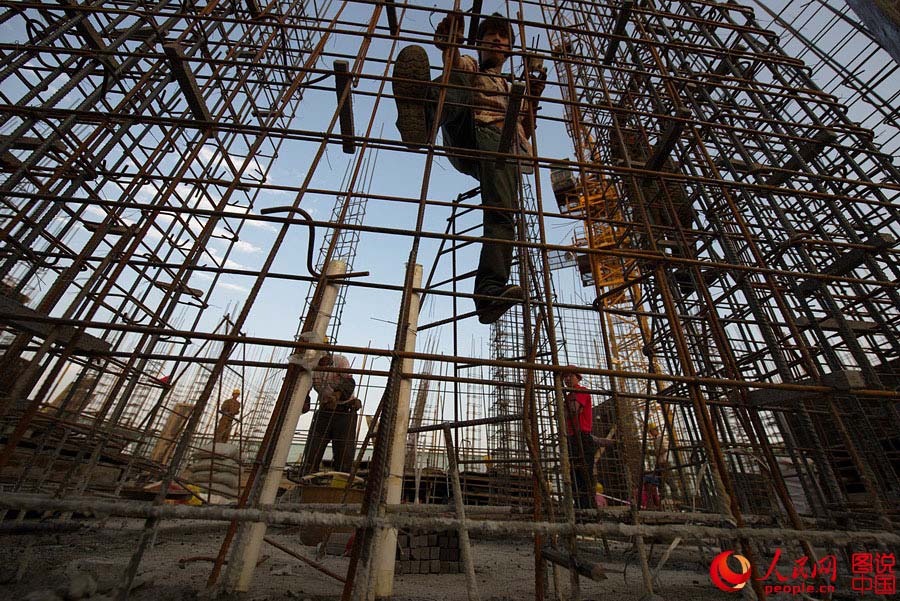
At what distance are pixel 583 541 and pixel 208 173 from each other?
6.68 m

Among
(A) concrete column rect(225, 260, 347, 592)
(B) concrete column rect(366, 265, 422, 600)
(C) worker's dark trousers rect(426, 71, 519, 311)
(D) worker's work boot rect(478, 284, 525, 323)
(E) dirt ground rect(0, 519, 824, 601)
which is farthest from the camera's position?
(C) worker's dark trousers rect(426, 71, 519, 311)

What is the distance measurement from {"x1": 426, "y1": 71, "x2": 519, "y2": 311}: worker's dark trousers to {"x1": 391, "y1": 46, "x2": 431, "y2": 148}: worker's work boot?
16cm

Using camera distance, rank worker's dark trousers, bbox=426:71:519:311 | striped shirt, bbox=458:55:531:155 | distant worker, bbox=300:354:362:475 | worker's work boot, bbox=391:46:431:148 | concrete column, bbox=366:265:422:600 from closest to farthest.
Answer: concrete column, bbox=366:265:422:600 → worker's work boot, bbox=391:46:431:148 → worker's dark trousers, bbox=426:71:519:311 → striped shirt, bbox=458:55:531:155 → distant worker, bbox=300:354:362:475

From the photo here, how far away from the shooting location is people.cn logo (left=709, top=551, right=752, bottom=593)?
1464 mm

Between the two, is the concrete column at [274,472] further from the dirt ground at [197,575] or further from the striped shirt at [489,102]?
the striped shirt at [489,102]

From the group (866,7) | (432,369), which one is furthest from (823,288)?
(432,369)

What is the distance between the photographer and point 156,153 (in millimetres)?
3527

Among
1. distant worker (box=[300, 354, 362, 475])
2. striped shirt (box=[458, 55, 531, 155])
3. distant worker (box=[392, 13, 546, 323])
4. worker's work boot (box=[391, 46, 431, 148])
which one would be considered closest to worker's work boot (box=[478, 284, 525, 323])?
distant worker (box=[392, 13, 546, 323])

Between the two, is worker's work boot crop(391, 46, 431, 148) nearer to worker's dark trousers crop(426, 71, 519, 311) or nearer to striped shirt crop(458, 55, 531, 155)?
A: worker's dark trousers crop(426, 71, 519, 311)

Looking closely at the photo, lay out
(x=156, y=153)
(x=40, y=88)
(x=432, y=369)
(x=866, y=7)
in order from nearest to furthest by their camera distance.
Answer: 1. (x=40, y=88)
2. (x=866, y=7)
3. (x=156, y=153)
4. (x=432, y=369)

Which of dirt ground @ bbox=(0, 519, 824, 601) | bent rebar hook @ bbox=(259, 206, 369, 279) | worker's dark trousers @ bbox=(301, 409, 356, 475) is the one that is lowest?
dirt ground @ bbox=(0, 519, 824, 601)

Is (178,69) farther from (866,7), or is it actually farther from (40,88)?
(866,7)

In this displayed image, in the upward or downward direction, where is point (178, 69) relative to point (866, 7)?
downward

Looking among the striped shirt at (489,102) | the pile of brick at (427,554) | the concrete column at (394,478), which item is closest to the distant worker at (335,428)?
the pile of brick at (427,554)
